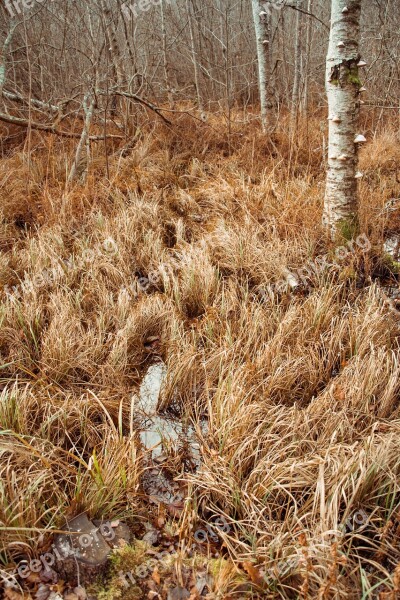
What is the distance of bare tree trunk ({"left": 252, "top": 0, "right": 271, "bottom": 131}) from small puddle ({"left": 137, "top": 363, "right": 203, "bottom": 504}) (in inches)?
201

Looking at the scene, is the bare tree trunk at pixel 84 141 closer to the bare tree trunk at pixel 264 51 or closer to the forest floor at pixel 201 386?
the forest floor at pixel 201 386

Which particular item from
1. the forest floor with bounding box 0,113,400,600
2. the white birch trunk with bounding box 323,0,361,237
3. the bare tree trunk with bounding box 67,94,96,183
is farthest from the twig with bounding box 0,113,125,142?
the white birch trunk with bounding box 323,0,361,237

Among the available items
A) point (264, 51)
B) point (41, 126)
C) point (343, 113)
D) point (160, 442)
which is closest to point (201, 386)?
point (160, 442)

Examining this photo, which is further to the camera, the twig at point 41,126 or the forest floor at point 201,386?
the twig at point 41,126

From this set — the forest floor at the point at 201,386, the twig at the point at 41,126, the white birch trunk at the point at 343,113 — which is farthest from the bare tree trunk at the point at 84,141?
the white birch trunk at the point at 343,113

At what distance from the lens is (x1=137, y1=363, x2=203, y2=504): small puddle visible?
81.7 inches

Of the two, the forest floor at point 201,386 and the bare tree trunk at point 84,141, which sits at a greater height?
the bare tree trunk at point 84,141

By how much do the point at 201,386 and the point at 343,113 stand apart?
2383 mm

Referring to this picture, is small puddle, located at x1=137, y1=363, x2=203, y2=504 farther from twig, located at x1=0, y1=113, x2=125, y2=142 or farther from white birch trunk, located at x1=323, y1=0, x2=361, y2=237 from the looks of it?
twig, located at x1=0, y1=113, x2=125, y2=142

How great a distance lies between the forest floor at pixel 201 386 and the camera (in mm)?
1650

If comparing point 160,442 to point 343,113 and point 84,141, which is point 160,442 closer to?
point 343,113

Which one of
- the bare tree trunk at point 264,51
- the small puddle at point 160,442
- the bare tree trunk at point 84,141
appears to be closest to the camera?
the small puddle at point 160,442

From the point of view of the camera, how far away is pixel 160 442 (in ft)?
7.37

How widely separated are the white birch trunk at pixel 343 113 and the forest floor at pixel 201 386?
1.04ft
